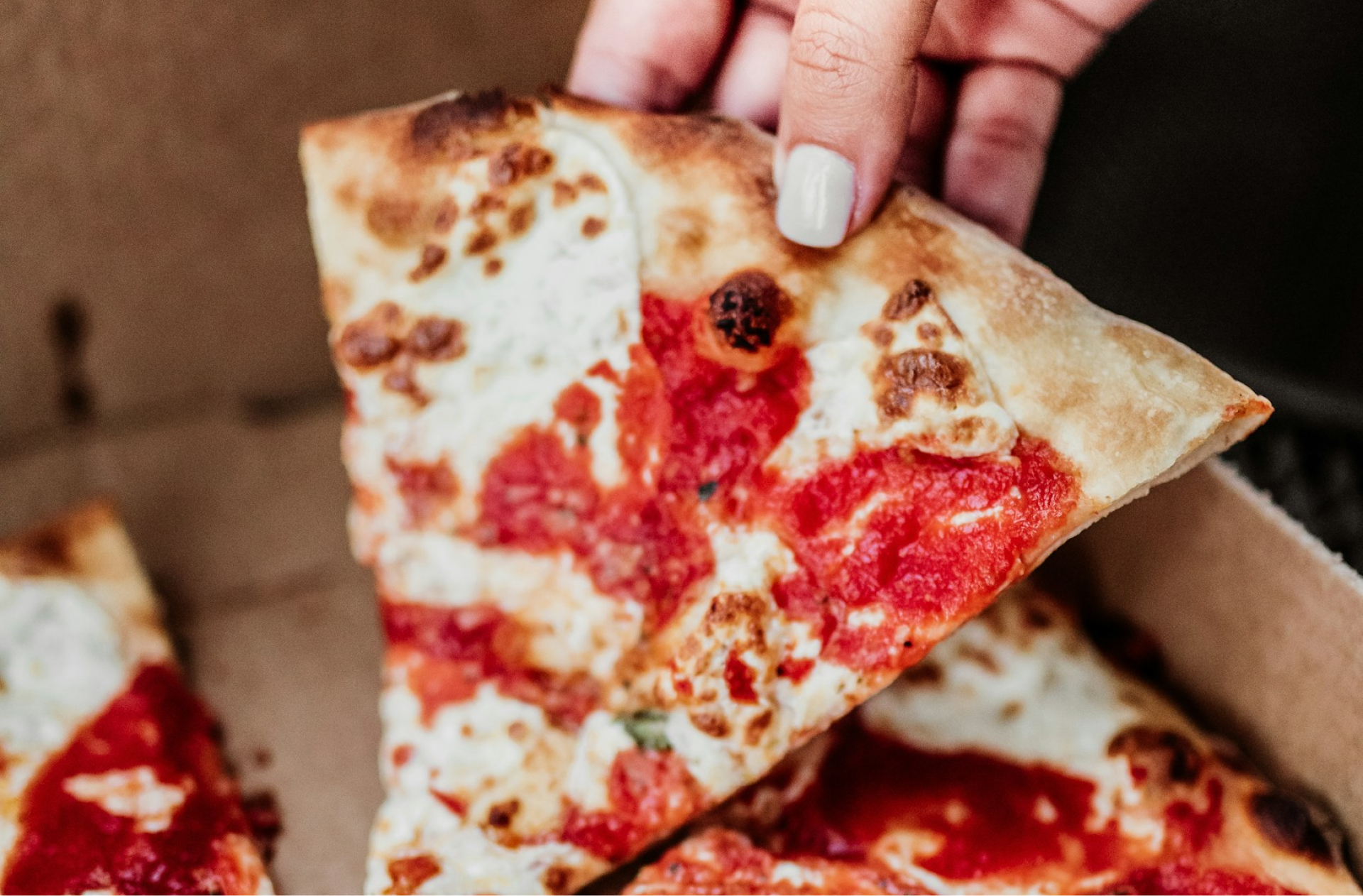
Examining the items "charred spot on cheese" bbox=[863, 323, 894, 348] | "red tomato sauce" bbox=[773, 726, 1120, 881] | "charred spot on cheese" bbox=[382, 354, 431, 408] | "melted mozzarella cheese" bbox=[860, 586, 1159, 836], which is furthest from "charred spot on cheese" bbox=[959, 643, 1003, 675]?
"charred spot on cheese" bbox=[382, 354, 431, 408]

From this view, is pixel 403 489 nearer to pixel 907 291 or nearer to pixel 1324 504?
pixel 907 291

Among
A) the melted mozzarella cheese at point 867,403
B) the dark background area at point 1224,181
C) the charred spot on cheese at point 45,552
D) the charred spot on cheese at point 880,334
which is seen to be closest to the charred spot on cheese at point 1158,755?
the melted mozzarella cheese at point 867,403

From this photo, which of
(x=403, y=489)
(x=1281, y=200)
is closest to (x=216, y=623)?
(x=403, y=489)

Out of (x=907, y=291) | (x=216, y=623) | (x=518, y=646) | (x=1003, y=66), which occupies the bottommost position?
(x=216, y=623)

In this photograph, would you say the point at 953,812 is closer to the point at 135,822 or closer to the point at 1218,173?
the point at 135,822

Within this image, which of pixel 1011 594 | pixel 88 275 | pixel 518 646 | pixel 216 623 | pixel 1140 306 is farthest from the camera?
pixel 1140 306

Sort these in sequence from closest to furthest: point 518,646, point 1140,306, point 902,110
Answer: point 902,110, point 518,646, point 1140,306

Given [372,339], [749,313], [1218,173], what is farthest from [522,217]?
[1218,173]

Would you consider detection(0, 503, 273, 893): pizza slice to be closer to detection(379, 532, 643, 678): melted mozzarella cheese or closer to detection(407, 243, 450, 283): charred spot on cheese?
detection(379, 532, 643, 678): melted mozzarella cheese
